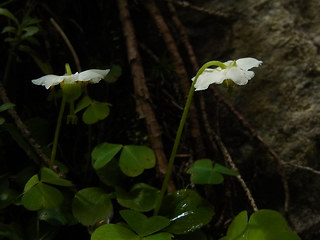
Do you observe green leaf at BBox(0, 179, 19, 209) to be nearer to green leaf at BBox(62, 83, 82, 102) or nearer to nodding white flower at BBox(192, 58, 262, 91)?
green leaf at BBox(62, 83, 82, 102)

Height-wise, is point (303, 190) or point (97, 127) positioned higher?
point (97, 127)

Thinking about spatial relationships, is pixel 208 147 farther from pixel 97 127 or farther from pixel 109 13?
pixel 109 13

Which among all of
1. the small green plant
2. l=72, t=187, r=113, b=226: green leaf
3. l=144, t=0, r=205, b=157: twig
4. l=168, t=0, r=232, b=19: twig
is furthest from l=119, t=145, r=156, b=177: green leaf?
l=168, t=0, r=232, b=19: twig

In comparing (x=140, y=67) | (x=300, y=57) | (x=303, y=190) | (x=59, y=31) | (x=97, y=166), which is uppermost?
(x=59, y=31)

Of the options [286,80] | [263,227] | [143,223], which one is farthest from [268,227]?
[286,80]

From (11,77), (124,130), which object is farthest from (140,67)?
(11,77)

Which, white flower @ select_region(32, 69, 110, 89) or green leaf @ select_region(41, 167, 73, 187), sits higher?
white flower @ select_region(32, 69, 110, 89)

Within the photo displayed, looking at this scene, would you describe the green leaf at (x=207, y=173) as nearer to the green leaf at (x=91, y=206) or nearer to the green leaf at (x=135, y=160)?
the green leaf at (x=135, y=160)
